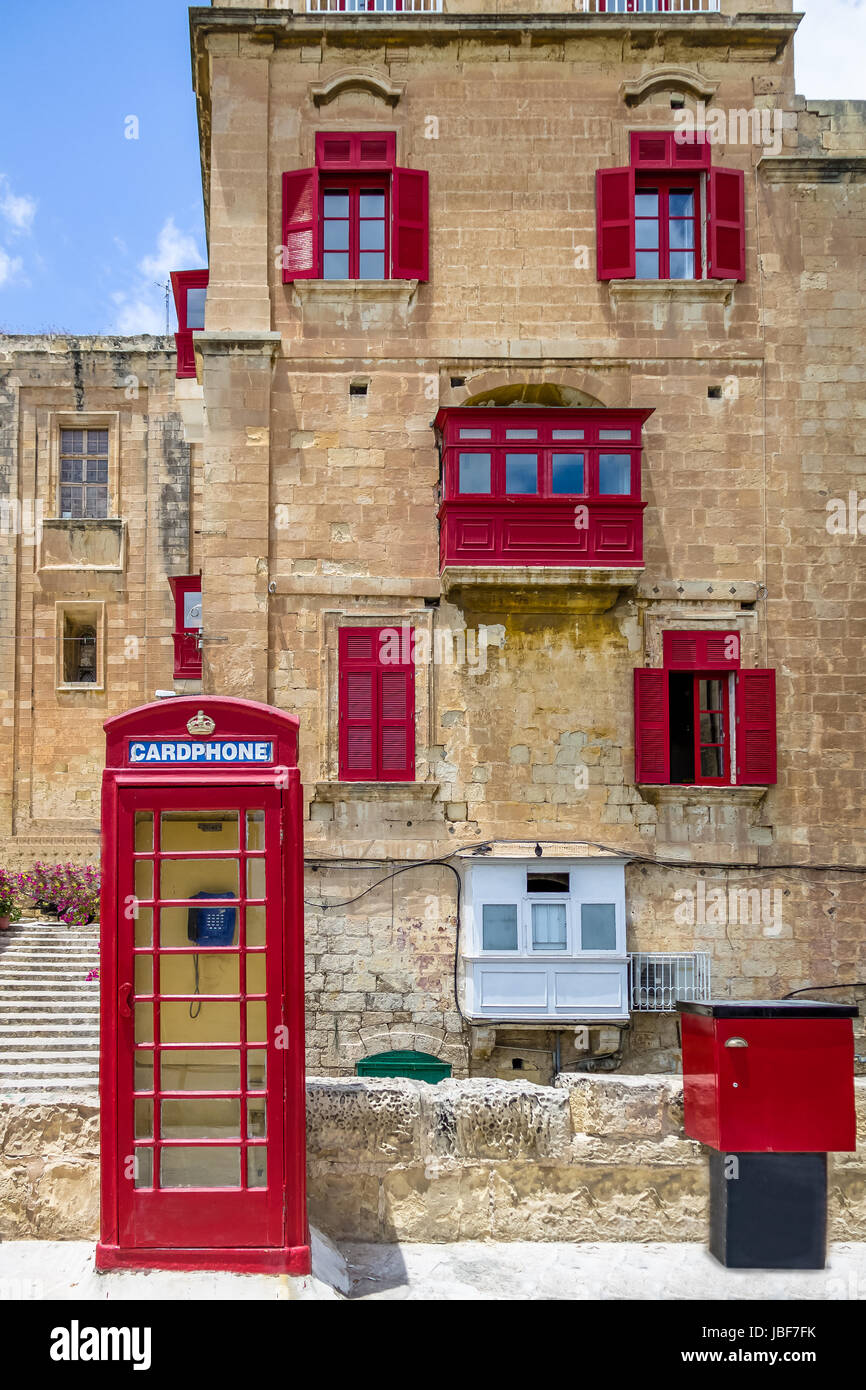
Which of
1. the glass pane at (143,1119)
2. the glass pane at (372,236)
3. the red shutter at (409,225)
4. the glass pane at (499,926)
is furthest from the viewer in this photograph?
the glass pane at (372,236)

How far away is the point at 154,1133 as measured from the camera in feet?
19.8

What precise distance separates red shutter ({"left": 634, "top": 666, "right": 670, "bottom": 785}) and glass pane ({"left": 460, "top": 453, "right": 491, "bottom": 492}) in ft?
10.5

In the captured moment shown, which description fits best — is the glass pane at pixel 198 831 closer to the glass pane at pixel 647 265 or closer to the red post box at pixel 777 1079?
the red post box at pixel 777 1079

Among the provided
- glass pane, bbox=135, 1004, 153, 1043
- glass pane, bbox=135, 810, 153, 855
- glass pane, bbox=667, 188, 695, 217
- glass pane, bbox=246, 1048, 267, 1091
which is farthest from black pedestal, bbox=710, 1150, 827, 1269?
glass pane, bbox=667, 188, 695, 217

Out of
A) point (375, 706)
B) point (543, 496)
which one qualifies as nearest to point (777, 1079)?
point (375, 706)

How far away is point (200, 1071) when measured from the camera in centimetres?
612

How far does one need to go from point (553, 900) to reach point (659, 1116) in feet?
26.7

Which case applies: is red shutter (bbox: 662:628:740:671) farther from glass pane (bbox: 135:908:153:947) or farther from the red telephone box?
glass pane (bbox: 135:908:153:947)

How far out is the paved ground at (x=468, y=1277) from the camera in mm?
5672

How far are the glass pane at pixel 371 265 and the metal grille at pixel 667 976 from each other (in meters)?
9.84

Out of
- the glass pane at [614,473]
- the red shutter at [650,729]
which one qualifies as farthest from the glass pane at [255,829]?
the glass pane at [614,473]

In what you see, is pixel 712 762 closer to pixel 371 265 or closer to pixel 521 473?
pixel 521 473
